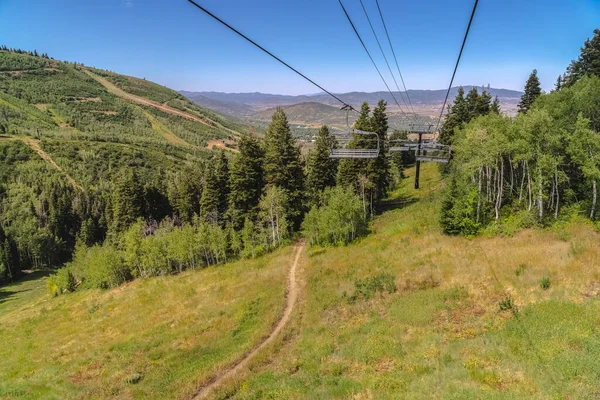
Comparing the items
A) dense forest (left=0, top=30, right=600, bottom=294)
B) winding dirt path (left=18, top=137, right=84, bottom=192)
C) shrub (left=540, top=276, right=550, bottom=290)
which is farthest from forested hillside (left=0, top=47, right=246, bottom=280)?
shrub (left=540, top=276, right=550, bottom=290)

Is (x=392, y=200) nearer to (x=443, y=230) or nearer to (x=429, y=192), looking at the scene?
(x=429, y=192)

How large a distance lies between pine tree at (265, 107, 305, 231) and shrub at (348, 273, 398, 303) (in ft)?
76.5

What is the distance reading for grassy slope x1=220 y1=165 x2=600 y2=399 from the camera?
12.0 metres

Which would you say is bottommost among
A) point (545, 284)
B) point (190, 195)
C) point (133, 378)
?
point (133, 378)

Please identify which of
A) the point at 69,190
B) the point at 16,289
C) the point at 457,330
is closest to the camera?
the point at 457,330

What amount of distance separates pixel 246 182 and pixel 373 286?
29.2 metres

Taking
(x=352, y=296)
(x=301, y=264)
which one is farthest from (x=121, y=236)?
(x=352, y=296)

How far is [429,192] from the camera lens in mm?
59375

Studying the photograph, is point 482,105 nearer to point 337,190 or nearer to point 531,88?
point 531,88

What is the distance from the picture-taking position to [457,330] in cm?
1734

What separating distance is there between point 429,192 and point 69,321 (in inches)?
2246

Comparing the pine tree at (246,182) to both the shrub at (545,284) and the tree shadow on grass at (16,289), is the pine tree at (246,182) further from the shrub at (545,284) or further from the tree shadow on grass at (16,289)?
the tree shadow on grass at (16,289)

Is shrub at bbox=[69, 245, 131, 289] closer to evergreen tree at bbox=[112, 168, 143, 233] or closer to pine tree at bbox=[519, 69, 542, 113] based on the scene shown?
evergreen tree at bbox=[112, 168, 143, 233]

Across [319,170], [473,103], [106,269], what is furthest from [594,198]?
[106,269]
